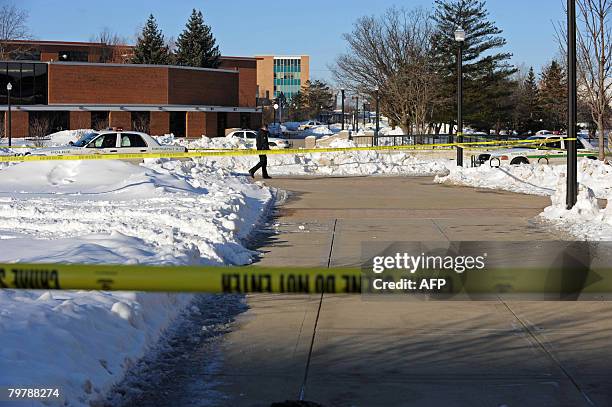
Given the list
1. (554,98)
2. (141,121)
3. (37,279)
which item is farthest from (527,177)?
(554,98)

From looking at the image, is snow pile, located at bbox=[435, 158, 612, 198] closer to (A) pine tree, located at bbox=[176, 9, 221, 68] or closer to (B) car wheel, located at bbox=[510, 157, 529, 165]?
(B) car wheel, located at bbox=[510, 157, 529, 165]

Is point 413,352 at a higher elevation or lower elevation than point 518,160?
lower

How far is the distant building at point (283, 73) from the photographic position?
178875 mm

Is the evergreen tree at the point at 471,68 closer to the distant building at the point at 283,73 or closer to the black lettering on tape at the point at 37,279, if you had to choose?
the black lettering on tape at the point at 37,279

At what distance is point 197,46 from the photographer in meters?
87.9

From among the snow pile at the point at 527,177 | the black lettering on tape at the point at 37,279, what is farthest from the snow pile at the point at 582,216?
the black lettering on tape at the point at 37,279

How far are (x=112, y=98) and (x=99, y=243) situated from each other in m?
55.4

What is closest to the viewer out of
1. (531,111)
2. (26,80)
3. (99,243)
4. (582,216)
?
(99,243)

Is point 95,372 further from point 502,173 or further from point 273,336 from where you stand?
point 502,173

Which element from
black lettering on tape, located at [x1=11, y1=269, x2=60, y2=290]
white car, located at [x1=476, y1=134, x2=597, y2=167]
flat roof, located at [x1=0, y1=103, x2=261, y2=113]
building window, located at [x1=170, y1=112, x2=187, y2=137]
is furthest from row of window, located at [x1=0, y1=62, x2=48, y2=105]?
black lettering on tape, located at [x1=11, y1=269, x2=60, y2=290]

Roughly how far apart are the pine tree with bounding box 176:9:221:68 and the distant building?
86844mm

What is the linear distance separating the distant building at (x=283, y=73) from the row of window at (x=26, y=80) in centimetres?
11644

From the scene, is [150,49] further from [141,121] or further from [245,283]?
[245,283]

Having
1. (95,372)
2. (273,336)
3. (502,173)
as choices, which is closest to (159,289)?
(95,372)
